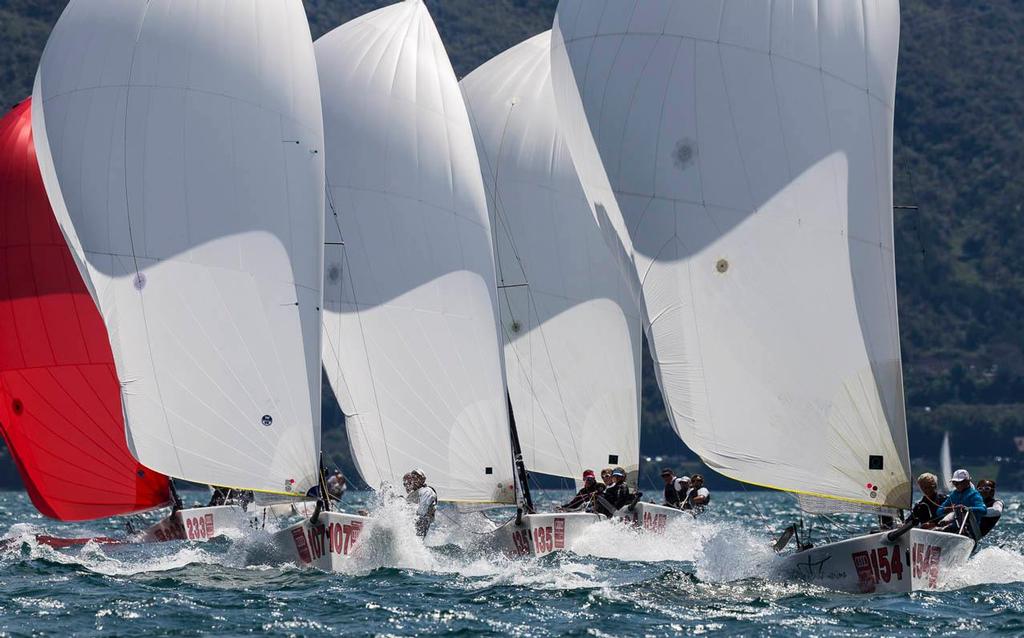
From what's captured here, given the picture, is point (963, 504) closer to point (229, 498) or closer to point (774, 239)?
point (774, 239)

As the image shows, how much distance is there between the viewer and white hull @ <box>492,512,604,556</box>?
2036 cm

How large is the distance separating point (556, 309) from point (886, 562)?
1215cm

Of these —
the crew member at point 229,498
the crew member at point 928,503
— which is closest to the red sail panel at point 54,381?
the crew member at point 229,498

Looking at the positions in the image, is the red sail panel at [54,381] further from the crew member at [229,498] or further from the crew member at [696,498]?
the crew member at [696,498]

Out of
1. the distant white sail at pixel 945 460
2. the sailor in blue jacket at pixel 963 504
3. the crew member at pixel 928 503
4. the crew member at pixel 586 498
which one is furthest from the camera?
the distant white sail at pixel 945 460

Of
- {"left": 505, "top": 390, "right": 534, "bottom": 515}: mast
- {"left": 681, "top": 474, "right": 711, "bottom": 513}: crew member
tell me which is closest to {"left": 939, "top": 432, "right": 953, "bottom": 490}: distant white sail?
{"left": 681, "top": 474, "right": 711, "bottom": 513}: crew member

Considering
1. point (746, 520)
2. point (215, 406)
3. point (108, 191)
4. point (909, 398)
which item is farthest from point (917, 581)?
point (909, 398)

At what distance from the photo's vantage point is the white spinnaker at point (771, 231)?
16.4m

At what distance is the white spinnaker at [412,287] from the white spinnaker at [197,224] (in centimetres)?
285

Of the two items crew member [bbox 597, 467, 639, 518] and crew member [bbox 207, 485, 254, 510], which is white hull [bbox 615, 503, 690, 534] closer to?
crew member [bbox 597, 467, 639, 518]

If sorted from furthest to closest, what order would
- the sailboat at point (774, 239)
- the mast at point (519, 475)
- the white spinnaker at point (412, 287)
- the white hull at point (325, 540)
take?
the mast at point (519, 475)
the white spinnaker at point (412, 287)
the white hull at point (325, 540)
the sailboat at point (774, 239)

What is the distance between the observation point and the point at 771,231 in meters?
16.9

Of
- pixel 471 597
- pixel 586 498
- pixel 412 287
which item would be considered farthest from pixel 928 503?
pixel 412 287

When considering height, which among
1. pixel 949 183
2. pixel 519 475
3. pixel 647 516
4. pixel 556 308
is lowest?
pixel 647 516
